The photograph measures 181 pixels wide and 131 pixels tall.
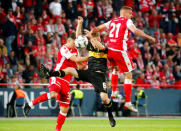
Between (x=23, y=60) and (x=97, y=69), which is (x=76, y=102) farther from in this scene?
(x=97, y=69)

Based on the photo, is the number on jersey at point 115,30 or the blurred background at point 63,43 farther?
the blurred background at point 63,43

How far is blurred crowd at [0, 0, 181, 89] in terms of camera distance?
2166 centimetres

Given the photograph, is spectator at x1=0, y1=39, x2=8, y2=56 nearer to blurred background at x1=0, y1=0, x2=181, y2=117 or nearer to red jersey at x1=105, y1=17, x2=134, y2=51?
blurred background at x1=0, y1=0, x2=181, y2=117

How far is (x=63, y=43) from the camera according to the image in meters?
23.1

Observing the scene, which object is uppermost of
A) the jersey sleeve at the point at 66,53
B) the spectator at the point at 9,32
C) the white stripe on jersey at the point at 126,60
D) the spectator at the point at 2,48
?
the spectator at the point at 9,32

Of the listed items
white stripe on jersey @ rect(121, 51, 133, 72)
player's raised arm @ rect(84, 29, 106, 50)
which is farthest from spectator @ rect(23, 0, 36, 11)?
white stripe on jersey @ rect(121, 51, 133, 72)

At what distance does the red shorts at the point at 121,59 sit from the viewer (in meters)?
12.3

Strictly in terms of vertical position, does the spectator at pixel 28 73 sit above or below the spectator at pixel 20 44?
below

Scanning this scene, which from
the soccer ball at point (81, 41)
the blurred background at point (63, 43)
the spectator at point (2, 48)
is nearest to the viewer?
the soccer ball at point (81, 41)

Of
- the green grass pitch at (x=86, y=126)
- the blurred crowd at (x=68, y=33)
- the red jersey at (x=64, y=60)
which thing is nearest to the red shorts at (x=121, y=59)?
the red jersey at (x=64, y=60)

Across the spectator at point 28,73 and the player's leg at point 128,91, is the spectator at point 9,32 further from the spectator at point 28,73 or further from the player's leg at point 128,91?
the player's leg at point 128,91

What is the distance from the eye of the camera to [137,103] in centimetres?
2245

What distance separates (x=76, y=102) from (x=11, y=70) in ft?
10.7

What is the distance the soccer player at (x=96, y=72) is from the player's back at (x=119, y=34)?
30 centimetres
